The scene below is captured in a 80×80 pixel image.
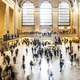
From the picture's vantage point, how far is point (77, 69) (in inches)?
686

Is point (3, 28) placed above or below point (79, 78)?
above


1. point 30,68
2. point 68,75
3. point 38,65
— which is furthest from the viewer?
point 38,65

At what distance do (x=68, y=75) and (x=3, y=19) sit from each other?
26.3m

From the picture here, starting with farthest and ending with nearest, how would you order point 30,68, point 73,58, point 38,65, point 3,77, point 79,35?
point 79,35, point 73,58, point 38,65, point 30,68, point 3,77

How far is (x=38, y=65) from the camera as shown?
1850 cm

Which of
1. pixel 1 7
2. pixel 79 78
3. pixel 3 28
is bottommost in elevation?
pixel 79 78

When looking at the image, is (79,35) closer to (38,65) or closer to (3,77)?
(38,65)

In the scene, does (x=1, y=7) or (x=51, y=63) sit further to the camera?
(x=1, y=7)

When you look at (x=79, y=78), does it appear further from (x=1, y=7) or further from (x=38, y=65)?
(x=1, y=7)

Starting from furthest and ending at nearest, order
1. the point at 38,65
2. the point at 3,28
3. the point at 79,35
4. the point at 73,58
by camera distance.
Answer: the point at 79,35, the point at 3,28, the point at 73,58, the point at 38,65

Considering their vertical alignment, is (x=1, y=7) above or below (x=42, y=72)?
above

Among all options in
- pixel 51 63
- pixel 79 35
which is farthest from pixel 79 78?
pixel 79 35

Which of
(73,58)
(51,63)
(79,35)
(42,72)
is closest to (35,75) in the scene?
(42,72)

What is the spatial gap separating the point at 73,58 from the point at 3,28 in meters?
21.2
